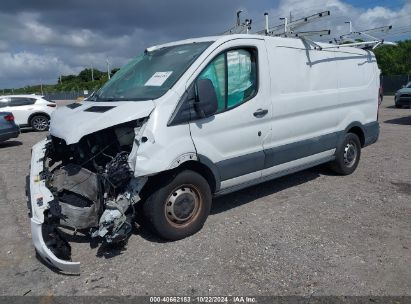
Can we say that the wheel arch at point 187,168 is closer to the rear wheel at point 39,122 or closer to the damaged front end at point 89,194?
the damaged front end at point 89,194

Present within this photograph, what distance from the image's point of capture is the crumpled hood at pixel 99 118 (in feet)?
13.4

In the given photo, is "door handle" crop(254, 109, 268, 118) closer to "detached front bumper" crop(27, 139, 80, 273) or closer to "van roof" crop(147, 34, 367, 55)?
"van roof" crop(147, 34, 367, 55)

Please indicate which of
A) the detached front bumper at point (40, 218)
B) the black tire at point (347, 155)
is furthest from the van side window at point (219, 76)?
the black tire at point (347, 155)

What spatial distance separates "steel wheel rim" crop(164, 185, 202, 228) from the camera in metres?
4.38

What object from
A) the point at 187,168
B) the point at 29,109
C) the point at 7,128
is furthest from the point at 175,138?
the point at 29,109

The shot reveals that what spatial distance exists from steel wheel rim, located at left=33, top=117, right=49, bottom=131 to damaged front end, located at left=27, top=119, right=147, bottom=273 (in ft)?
40.6

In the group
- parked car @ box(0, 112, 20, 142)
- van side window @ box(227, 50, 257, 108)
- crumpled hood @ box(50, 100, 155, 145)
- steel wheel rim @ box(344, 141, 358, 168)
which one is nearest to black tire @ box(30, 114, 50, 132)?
parked car @ box(0, 112, 20, 142)

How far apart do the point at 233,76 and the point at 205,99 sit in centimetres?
69

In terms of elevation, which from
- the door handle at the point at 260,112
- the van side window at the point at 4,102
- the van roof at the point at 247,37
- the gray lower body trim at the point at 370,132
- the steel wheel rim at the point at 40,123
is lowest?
the steel wheel rim at the point at 40,123

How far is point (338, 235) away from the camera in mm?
4527

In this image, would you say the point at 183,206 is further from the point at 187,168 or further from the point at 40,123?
the point at 40,123

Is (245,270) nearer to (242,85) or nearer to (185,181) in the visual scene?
(185,181)

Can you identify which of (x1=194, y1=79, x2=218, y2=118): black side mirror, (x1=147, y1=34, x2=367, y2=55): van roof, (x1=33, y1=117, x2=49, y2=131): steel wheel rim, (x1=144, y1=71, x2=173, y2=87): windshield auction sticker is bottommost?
(x1=33, y1=117, x2=49, y2=131): steel wheel rim

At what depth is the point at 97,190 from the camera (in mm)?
4215
